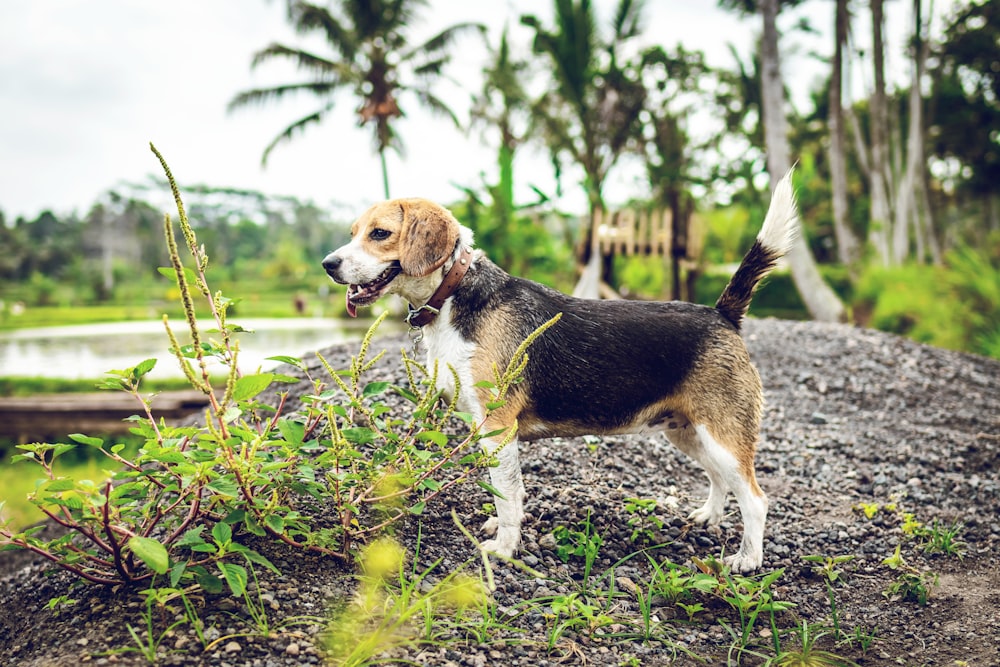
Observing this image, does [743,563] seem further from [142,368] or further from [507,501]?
[142,368]

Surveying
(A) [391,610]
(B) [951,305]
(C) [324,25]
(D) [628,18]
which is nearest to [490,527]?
(A) [391,610]

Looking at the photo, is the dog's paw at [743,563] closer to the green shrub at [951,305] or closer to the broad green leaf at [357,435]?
the broad green leaf at [357,435]

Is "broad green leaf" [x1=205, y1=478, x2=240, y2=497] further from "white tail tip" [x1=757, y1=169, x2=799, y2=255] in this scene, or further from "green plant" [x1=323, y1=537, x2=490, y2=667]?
"white tail tip" [x1=757, y1=169, x2=799, y2=255]

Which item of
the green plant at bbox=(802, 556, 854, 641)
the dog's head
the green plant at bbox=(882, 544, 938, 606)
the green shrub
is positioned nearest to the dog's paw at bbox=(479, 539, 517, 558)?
the dog's head

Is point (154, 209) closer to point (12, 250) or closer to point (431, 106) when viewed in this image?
point (12, 250)

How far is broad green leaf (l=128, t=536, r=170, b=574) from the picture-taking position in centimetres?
233

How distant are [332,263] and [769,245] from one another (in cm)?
224

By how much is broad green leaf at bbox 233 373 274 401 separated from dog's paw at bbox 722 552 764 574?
2543 millimetres

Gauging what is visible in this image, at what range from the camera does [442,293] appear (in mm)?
3506

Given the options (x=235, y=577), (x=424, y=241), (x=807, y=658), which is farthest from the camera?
(x=424, y=241)

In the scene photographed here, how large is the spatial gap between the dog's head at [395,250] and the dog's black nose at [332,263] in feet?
0.14

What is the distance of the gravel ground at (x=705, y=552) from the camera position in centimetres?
277

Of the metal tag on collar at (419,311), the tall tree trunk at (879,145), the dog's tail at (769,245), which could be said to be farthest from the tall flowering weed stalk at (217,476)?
the tall tree trunk at (879,145)

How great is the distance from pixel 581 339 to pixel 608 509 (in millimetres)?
1185
